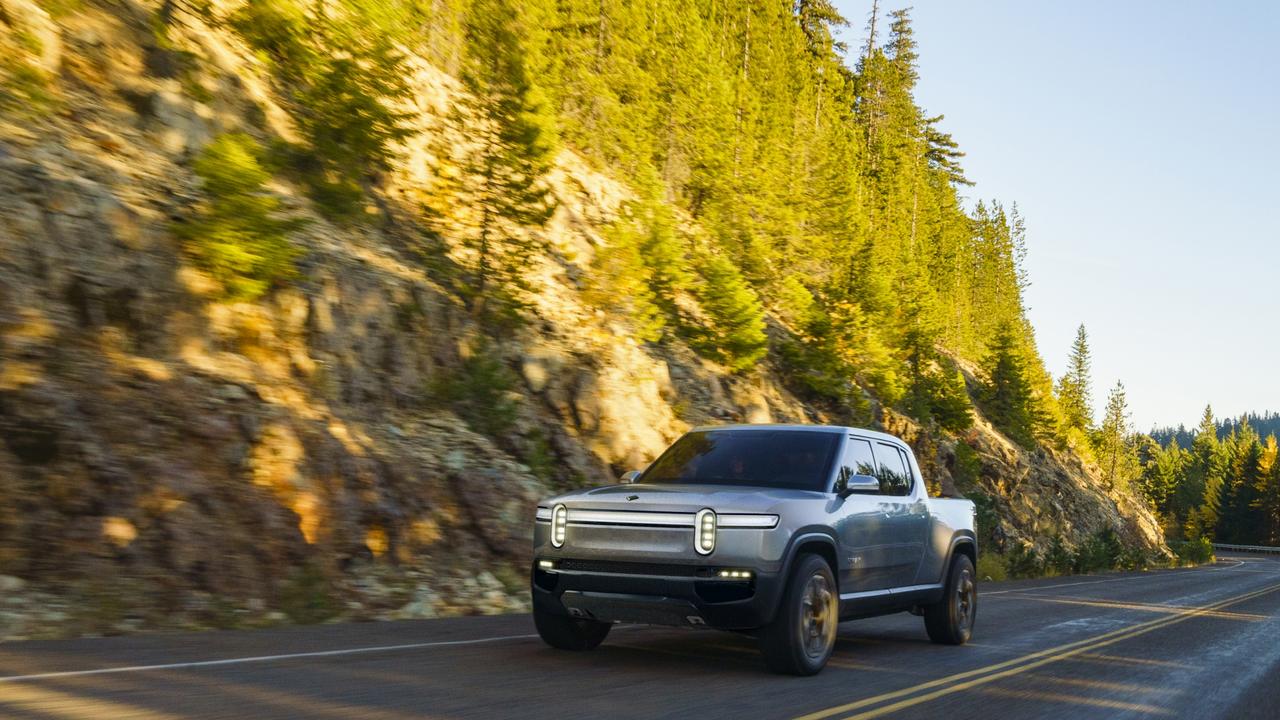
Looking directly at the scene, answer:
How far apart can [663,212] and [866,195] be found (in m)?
39.3

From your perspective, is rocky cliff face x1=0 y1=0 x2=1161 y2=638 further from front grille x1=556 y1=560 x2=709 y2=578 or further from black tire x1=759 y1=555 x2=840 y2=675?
black tire x1=759 y1=555 x2=840 y2=675

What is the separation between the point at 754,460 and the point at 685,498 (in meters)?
A: 1.43

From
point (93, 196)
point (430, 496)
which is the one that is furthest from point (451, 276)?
point (93, 196)

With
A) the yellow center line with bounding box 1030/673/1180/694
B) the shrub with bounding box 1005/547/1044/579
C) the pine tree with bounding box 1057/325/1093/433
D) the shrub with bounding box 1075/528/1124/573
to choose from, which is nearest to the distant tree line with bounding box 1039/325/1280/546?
the pine tree with bounding box 1057/325/1093/433

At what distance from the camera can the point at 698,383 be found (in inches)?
1038

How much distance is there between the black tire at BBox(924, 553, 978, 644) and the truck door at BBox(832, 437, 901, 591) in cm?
144

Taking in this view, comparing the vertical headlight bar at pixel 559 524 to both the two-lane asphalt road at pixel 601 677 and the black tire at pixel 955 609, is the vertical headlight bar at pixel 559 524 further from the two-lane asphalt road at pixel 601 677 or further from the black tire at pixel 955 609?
the black tire at pixel 955 609

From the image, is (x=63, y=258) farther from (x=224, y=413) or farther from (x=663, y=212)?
(x=663, y=212)

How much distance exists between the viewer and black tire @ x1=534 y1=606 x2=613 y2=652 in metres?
8.38

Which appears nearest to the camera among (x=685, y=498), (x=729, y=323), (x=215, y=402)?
(x=685, y=498)

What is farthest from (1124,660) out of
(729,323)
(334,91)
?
(729,323)

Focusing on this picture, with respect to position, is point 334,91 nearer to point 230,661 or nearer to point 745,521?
point 230,661

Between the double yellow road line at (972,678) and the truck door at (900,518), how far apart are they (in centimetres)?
111

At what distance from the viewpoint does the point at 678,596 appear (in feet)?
24.1
